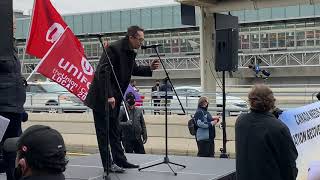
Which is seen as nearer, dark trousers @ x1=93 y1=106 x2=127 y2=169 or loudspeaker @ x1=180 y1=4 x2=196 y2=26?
dark trousers @ x1=93 y1=106 x2=127 y2=169

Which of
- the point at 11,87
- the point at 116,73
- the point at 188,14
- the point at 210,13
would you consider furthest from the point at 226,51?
the point at 210,13

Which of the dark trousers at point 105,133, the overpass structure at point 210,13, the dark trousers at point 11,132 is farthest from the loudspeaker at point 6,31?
the overpass structure at point 210,13

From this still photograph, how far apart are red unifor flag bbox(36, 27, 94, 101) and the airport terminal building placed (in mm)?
26162

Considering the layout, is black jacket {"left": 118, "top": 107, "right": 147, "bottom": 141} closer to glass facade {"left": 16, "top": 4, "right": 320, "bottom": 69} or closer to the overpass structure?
the overpass structure

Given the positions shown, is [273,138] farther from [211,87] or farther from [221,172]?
[211,87]

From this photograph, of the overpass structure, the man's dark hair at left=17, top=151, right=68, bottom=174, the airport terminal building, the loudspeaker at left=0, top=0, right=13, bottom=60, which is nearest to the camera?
the man's dark hair at left=17, top=151, right=68, bottom=174

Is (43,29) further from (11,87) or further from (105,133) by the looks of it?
(11,87)

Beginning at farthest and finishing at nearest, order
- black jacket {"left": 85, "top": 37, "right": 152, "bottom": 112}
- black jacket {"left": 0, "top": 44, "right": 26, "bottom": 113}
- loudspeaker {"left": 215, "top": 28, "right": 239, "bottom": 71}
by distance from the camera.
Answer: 1. loudspeaker {"left": 215, "top": 28, "right": 239, "bottom": 71}
2. black jacket {"left": 85, "top": 37, "right": 152, "bottom": 112}
3. black jacket {"left": 0, "top": 44, "right": 26, "bottom": 113}

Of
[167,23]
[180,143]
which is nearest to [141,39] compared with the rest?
[180,143]

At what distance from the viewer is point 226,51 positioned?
29.8 feet

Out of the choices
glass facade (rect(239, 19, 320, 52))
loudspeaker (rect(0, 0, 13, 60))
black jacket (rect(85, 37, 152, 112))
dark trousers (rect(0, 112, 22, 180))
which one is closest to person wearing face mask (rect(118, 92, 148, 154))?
black jacket (rect(85, 37, 152, 112))

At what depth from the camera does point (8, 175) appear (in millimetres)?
5723

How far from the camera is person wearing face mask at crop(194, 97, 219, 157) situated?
37.4ft

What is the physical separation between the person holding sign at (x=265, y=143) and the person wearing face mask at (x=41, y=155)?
8.66ft
